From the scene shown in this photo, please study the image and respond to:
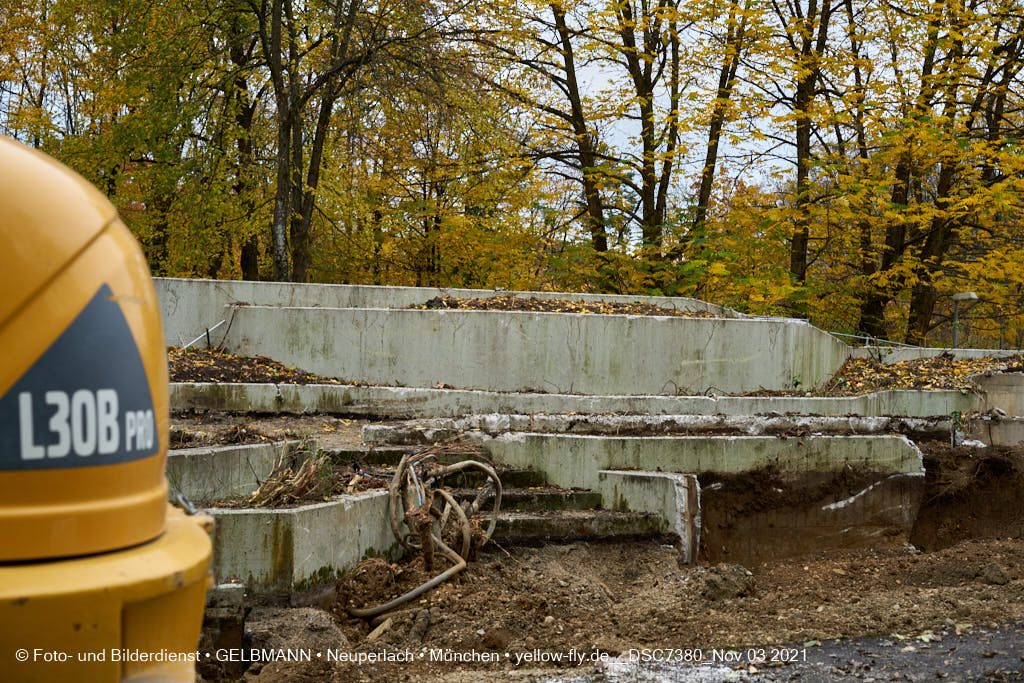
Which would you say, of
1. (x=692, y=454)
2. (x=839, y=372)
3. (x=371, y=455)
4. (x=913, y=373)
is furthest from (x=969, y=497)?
(x=371, y=455)

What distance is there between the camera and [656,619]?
18.2 ft

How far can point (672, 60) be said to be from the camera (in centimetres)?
1886

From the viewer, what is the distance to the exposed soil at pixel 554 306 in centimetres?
1270

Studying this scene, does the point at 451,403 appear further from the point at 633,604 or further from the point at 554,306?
the point at 633,604

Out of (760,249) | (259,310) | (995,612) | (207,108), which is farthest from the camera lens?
(760,249)

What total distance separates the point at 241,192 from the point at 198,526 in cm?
1800

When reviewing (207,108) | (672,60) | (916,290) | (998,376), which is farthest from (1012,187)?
(207,108)

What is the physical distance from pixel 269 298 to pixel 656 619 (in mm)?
8782

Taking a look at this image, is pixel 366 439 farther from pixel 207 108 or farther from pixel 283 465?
pixel 207 108

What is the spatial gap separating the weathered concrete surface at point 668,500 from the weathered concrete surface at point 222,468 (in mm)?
2617

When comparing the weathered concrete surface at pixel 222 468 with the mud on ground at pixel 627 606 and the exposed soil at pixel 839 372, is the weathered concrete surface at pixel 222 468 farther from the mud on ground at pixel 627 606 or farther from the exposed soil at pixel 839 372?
the exposed soil at pixel 839 372

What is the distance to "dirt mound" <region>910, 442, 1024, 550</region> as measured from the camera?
8531 millimetres

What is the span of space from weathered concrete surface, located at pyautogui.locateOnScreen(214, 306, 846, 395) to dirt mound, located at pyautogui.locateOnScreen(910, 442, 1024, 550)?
3.40 metres

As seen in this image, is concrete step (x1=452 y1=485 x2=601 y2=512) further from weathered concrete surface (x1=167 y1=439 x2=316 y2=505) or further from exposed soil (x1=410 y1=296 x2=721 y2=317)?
exposed soil (x1=410 y1=296 x2=721 y2=317)
